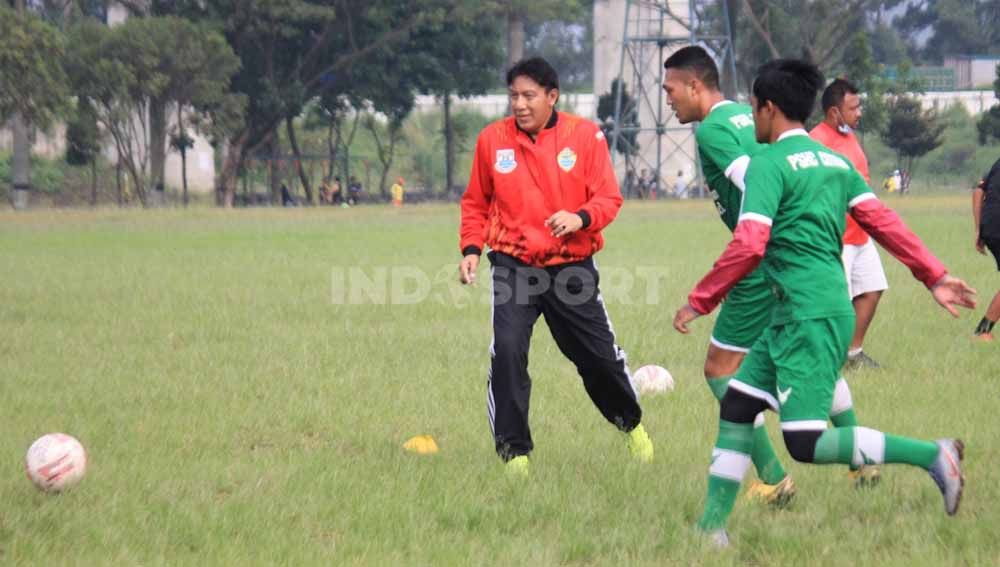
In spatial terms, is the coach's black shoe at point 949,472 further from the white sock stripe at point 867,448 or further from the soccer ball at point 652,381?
the soccer ball at point 652,381

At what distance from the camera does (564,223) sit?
21.9 ft

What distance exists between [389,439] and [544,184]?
6.25 ft

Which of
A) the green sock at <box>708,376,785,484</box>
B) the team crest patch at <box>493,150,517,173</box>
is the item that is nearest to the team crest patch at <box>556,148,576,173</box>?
the team crest patch at <box>493,150,517,173</box>

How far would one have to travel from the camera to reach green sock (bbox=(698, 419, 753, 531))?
555 centimetres

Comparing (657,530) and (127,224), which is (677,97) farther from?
(127,224)

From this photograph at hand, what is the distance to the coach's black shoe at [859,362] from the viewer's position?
10.5 meters

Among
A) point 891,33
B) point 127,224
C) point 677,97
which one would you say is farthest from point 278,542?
point 891,33

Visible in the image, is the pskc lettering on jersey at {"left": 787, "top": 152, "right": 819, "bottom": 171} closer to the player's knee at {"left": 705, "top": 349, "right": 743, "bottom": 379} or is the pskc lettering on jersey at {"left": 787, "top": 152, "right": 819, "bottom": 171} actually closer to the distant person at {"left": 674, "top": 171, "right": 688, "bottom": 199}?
the player's knee at {"left": 705, "top": 349, "right": 743, "bottom": 379}

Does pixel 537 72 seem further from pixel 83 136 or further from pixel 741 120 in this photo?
pixel 83 136

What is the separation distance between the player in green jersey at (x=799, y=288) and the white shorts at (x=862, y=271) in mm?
4849

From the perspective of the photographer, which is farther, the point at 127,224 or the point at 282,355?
the point at 127,224

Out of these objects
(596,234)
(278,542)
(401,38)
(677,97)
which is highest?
(401,38)

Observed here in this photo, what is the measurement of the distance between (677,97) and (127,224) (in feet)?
104

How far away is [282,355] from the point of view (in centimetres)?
1158
